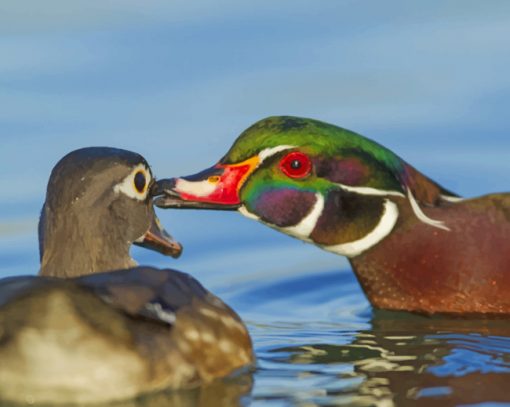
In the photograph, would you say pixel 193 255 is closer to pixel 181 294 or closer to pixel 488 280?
pixel 488 280

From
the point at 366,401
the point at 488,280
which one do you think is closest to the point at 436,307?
the point at 488,280

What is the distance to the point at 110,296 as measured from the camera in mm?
10047

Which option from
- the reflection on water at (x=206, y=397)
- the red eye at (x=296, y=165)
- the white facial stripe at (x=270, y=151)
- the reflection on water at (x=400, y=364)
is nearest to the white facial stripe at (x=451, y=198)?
the reflection on water at (x=400, y=364)

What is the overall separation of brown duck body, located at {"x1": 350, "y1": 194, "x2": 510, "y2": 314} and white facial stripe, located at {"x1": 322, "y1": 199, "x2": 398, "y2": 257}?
0.03 m

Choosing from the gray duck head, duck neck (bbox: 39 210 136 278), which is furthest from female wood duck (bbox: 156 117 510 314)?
duck neck (bbox: 39 210 136 278)

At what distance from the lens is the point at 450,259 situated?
12.5m

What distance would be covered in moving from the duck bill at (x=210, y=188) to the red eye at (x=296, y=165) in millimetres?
151

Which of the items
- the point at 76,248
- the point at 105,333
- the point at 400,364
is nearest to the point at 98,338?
the point at 105,333

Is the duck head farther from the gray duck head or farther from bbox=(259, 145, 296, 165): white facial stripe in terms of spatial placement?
the gray duck head

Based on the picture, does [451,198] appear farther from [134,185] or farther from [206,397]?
[206,397]

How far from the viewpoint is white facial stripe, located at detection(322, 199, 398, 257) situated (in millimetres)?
12562

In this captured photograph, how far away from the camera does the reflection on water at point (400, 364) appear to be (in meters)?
10.5

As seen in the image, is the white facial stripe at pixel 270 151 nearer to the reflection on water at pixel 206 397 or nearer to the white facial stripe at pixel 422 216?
the white facial stripe at pixel 422 216

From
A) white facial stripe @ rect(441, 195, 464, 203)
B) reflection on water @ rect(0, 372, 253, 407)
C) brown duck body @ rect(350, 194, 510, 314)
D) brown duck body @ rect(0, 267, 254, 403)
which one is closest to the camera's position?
brown duck body @ rect(0, 267, 254, 403)
